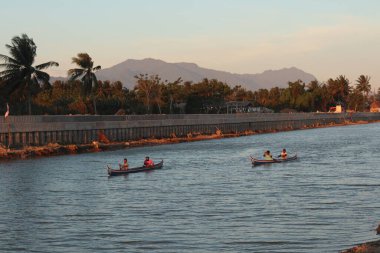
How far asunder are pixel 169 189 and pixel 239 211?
1391cm

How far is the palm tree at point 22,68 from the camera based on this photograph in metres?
104

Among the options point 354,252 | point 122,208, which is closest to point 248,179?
point 122,208

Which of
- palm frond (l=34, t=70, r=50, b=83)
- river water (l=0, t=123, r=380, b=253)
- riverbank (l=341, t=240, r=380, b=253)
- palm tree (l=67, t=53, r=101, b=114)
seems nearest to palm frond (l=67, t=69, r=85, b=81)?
palm tree (l=67, t=53, r=101, b=114)

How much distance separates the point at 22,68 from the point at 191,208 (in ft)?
231

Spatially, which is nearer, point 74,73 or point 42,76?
point 42,76

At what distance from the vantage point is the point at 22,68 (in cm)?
10469

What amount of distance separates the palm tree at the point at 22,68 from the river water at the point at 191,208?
33.4 m

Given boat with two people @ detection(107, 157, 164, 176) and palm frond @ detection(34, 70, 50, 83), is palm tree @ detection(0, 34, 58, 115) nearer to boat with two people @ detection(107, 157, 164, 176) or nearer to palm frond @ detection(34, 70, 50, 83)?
palm frond @ detection(34, 70, 50, 83)

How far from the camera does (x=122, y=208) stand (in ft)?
136

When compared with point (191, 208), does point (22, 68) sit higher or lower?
higher

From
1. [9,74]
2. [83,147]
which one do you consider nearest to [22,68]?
[9,74]

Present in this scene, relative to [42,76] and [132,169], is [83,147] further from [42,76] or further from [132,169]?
[132,169]

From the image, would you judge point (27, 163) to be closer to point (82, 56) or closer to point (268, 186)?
point (268, 186)

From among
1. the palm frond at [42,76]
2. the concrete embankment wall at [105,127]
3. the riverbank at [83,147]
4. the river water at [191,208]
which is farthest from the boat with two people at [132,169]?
the palm frond at [42,76]
